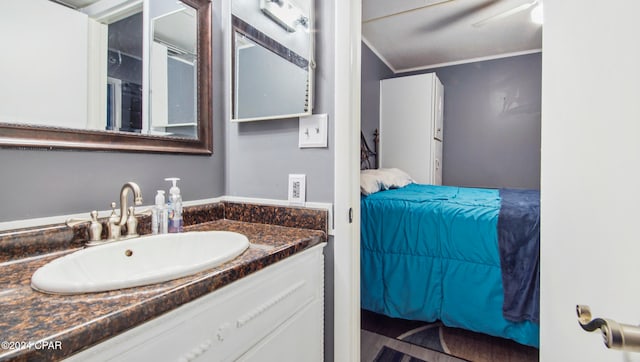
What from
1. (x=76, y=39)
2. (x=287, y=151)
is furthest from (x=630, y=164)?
(x=76, y=39)

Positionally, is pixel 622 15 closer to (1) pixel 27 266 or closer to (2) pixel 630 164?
(2) pixel 630 164

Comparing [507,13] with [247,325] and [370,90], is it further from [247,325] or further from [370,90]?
[247,325]

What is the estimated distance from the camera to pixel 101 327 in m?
0.46

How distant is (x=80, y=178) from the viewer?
35.5 inches

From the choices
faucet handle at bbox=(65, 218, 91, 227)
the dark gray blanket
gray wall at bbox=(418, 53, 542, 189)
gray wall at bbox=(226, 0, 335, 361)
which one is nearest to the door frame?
gray wall at bbox=(226, 0, 335, 361)

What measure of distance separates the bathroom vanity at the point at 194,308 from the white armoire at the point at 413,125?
2.94 meters

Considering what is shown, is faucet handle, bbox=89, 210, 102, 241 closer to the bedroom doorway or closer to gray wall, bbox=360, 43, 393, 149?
gray wall, bbox=360, 43, 393, 149

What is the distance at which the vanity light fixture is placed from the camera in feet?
3.79

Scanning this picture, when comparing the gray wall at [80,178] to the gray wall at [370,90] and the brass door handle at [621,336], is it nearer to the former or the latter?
the brass door handle at [621,336]

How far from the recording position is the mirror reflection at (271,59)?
3.75 ft

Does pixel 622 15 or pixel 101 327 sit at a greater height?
pixel 622 15

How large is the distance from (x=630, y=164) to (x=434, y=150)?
3.51 m

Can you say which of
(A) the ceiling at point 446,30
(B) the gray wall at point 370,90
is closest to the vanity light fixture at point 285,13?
(A) the ceiling at point 446,30

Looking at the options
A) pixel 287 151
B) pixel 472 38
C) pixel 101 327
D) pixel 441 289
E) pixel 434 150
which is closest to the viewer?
pixel 101 327
